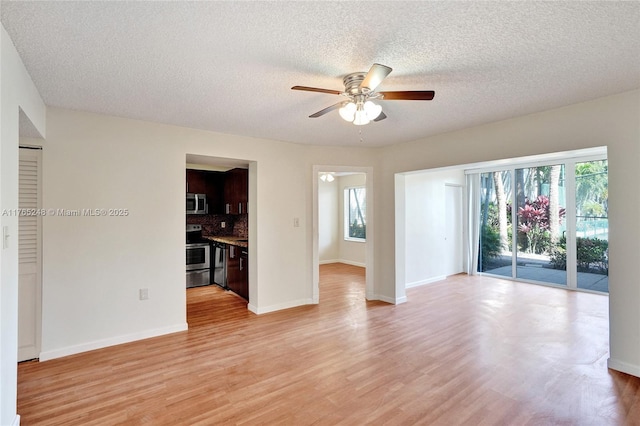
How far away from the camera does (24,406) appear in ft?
7.49

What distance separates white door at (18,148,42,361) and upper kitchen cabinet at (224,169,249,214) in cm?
268

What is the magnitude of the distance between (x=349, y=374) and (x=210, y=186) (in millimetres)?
4587

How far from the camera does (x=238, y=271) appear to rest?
5160 millimetres

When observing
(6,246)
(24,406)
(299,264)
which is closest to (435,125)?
(299,264)

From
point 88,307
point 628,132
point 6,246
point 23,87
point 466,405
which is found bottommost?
point 466,405

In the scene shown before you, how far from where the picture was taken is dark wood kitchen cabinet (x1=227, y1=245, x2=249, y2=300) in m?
4.93

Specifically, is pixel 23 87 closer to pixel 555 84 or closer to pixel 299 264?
pixel 299 264

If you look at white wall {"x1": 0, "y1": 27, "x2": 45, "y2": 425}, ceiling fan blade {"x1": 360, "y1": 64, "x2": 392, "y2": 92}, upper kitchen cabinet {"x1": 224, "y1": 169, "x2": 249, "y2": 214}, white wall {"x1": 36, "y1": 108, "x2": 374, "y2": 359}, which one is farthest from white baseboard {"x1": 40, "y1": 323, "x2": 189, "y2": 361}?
ceiling fan blade {"x1": 360, "y1": 64, "x2": 392, "y2": 92}

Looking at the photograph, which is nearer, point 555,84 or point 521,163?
point 555,84

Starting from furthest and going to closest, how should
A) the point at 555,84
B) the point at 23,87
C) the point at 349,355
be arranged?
the point at 349,355 → the point at 555,84 → the point at 23,87

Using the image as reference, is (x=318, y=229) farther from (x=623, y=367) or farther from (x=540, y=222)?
(x=540, y=222)

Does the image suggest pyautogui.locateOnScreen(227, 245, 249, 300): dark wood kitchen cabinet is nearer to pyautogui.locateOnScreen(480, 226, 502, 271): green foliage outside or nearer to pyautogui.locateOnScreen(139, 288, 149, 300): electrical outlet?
pyautogui.locateOnScreen(139, 288, 149, 300): electrical outlet

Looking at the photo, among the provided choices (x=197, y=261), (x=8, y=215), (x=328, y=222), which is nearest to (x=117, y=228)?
(x=8, y=215)

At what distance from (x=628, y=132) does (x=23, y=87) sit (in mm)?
4835
